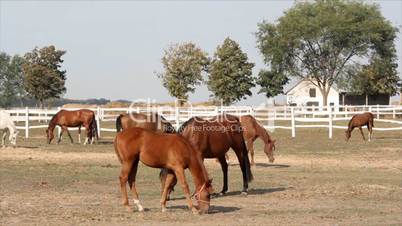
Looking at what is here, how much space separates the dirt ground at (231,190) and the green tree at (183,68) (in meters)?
58.8

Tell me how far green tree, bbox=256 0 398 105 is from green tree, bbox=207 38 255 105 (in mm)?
3019

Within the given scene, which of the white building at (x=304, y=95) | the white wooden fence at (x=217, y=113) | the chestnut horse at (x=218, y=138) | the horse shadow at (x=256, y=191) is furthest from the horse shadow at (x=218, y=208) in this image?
the white building at (x=304, y=95)

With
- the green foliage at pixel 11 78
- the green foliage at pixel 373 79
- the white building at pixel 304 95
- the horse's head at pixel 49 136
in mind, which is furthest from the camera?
the green foliage at pixel 11 78

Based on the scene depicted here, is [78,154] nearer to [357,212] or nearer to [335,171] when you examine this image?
[335,171]

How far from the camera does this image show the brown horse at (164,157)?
38.1 feet

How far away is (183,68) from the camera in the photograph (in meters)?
87.9

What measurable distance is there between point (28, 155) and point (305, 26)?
56669mm

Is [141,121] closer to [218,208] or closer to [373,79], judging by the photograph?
[218,208]

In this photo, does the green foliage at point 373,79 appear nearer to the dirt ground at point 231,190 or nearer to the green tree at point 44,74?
the green tree at point 44,74

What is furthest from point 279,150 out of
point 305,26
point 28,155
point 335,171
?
point 305,26

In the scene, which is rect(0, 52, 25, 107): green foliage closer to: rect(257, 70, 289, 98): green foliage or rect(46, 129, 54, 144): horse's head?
rect(257, 70, 289, 98): green foliage

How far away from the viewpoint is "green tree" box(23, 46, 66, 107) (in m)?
70.7

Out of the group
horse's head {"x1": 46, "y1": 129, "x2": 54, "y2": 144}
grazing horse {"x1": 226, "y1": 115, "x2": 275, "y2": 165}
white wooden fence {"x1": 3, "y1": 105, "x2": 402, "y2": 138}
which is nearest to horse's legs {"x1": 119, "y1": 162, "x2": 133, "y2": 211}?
grazing horse {"x1": 226, "y1": 115, "x2": 275, "y2": 165}

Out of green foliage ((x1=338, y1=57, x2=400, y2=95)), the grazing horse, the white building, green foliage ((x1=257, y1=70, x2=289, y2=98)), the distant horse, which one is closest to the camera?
the grazing horse
